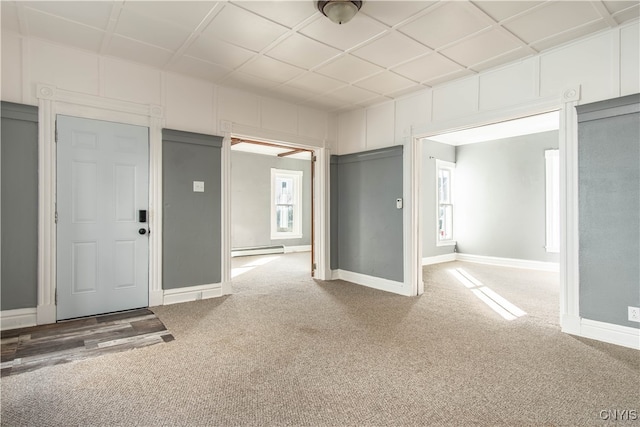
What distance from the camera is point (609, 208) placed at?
2.92m

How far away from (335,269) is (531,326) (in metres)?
2.92

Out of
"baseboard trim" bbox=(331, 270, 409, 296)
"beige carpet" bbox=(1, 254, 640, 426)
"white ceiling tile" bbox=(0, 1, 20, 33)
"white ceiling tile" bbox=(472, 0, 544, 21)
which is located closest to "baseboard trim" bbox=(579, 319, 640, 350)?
"beige carpet" bbox=(1, 254, 640, 426)

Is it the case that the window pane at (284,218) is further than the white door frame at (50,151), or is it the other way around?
the window pane at (284,218)

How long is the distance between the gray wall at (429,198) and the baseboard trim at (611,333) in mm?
4081

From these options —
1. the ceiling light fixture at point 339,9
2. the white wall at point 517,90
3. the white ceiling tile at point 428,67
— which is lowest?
the white wall at point 517,90

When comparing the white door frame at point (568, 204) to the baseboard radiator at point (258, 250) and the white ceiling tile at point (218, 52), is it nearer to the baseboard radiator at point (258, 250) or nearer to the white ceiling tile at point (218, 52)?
the white ceiling tile at point (218, 52)

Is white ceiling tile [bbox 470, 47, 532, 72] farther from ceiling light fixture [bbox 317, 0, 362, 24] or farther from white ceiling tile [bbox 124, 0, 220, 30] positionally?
white ceiling tile [bbox 124, 0, 220, 30]

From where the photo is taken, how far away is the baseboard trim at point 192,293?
4.01 meters

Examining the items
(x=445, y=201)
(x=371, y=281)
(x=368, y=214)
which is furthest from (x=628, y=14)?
(x=445, y=201)

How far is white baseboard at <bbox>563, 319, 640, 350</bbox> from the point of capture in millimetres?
2799

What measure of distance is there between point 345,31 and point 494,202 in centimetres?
576

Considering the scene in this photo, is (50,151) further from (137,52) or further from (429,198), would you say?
(429,198)

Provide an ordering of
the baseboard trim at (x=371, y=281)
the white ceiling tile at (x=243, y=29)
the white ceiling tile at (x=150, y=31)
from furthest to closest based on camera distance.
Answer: the baseboard trim at (x=371, y=281) → the white ceiling tile at (x=150, y=31) → the white ceiling tile at (x=243, y=29)

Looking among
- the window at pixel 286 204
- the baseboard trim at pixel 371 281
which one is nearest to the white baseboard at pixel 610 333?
the baseboard trim at pixel 371 281
